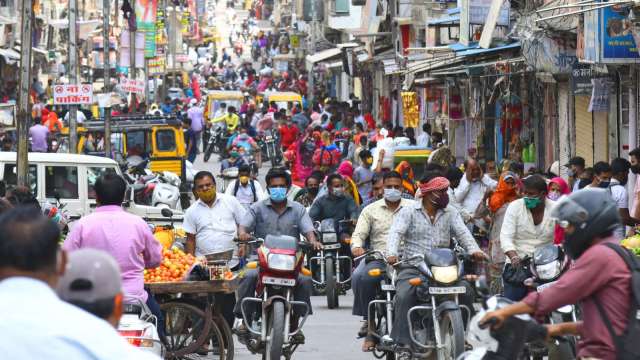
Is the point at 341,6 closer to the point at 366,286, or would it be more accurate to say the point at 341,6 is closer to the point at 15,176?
the point at 15,176

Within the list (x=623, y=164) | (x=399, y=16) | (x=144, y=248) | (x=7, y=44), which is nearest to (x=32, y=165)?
(x=623, y=164)

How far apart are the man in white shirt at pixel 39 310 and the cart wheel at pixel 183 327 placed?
23.3ft

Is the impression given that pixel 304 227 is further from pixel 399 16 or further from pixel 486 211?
pixel 399 16

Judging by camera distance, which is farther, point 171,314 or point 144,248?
point 171,314

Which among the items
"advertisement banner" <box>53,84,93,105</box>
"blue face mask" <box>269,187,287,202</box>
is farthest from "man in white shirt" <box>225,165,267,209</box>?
"advertisement banner" <box>53,84,93,105</box>

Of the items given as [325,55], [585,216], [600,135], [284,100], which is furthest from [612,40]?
[325,55]

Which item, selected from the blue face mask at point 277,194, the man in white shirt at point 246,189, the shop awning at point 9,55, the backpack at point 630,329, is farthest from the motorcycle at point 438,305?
the shop awning at point 9,55

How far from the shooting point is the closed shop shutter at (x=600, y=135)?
2470cm

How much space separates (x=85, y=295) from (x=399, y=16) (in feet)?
129

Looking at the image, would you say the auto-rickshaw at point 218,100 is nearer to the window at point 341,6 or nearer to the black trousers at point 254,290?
the window at point 341,6

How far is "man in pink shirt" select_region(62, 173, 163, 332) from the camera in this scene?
9672 mm

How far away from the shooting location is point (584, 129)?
84.4 ft

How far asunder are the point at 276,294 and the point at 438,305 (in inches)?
55.6

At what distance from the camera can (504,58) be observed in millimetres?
26750
